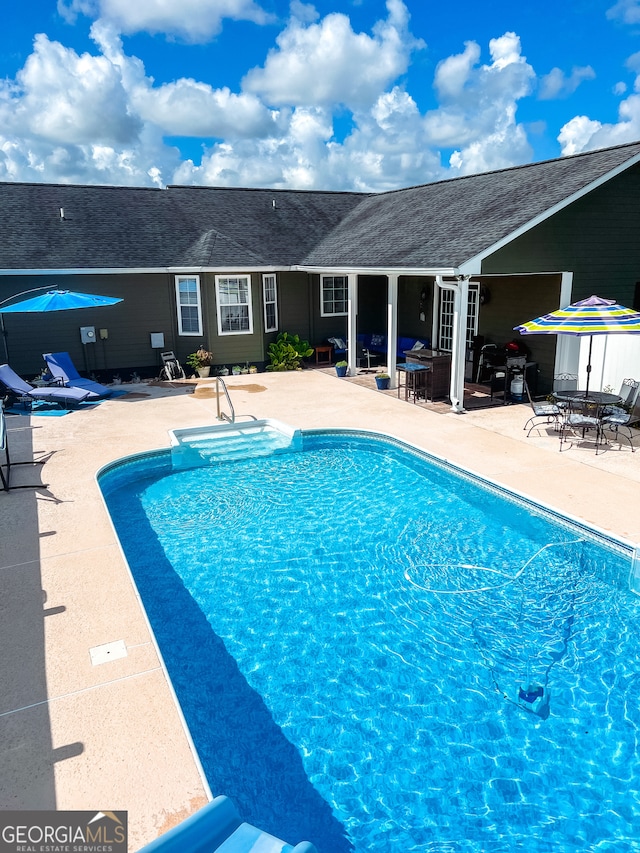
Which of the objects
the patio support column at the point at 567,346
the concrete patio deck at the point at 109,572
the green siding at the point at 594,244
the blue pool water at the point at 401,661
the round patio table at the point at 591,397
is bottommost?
the blue pool water at the point at 401,661


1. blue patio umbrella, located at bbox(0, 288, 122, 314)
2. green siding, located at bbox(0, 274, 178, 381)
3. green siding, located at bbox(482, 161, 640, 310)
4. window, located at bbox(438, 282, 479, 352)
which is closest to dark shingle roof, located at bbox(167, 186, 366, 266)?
green siding, located at bbox(0, 274, 178, 381)

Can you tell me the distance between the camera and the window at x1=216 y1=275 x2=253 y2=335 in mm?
16422

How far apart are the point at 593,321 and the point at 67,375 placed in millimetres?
11323

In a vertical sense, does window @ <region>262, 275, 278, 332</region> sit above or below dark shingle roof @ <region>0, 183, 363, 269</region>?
below

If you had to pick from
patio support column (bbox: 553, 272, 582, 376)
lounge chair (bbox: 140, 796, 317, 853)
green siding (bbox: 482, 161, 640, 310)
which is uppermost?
green siding (bbox: 482, 161, 640, 310)

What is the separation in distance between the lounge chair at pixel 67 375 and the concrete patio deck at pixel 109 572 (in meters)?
0.60

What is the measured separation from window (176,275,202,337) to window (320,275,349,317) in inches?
152

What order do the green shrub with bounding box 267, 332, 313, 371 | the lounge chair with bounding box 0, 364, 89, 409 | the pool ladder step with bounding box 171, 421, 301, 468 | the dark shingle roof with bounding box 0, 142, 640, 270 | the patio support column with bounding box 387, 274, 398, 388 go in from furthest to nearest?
the green shrub with bounding box 267, 332, 313, 371
the patio support column with bounding box 387, 274, 398, 388
the lounge chair with bounding box 0, 364, 89, 409
the dark shingle roof with bounding box 0, 142, 640, 270
the pool ladder step with bounding box 171, 421, 301, 468

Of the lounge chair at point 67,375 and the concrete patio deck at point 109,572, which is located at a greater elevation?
the lounge chair at point 67,375

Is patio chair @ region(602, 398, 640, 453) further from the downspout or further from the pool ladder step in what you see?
the pool ladder step

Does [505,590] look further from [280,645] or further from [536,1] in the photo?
[536,1]

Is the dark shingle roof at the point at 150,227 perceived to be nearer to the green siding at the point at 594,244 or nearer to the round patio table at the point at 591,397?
the green siding at the point at 594,244

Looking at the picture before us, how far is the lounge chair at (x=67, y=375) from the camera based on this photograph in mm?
13828

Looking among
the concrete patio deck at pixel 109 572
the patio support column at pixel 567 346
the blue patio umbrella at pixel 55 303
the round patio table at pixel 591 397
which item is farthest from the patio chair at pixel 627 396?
the blue patio umbrella at pixel 55 303
